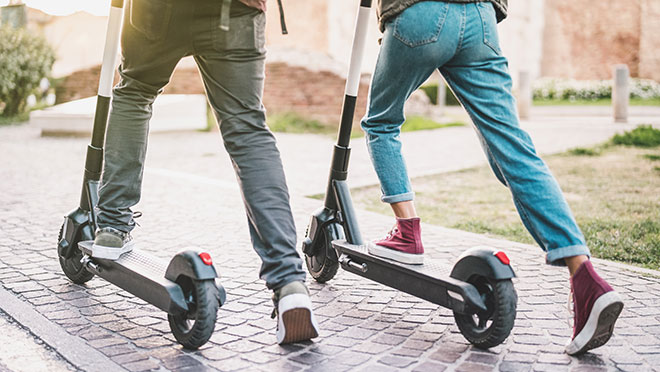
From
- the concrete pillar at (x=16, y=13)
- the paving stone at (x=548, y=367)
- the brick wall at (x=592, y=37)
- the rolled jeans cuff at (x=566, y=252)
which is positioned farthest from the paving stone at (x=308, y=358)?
the brick wall at (x=592, y=37)

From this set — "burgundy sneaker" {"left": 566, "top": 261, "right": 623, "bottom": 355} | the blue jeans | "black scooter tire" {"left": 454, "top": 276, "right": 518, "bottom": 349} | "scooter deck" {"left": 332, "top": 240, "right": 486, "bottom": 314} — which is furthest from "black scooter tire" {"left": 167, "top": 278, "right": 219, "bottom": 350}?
"burgundy sneaker" {"left": 566, "top": 261, "right": 623, "bottom": 355}

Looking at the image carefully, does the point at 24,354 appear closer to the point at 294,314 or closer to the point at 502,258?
the point at 294,314

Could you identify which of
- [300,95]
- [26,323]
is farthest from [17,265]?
[300,95]

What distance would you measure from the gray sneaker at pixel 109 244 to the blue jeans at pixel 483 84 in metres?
1.22

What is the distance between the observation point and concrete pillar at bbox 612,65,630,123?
14.9 meters

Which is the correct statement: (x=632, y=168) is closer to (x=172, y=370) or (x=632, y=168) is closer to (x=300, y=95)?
(x=172, y=370)

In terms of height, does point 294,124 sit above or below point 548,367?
above

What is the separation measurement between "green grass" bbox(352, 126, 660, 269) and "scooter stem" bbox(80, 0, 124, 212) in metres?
2.64

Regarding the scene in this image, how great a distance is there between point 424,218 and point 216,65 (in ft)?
10.2

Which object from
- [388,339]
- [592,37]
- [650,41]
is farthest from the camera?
[592,37]

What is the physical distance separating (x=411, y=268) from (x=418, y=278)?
0.20 feet

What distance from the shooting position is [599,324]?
2426mm

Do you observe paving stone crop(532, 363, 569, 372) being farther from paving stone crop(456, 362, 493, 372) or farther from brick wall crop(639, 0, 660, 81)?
brick wall crop(639, 0, 660, 81)

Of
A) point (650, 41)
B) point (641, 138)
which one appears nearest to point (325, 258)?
point (641, 138)
